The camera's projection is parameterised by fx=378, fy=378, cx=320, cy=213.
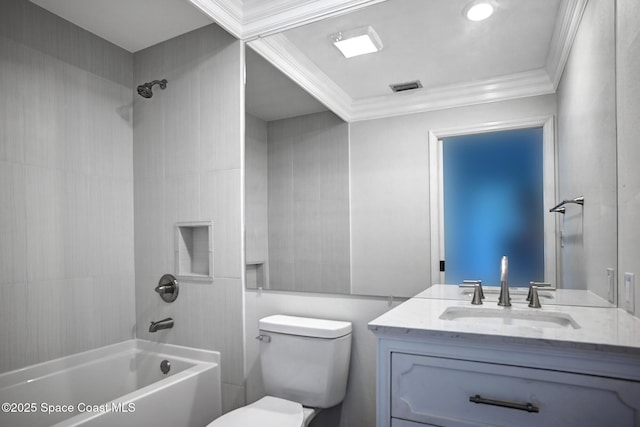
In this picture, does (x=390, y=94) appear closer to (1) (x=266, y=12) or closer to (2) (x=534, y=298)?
(1) (x=266, y=12)

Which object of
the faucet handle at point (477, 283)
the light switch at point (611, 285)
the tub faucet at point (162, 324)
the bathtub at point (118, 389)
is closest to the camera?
the light switch at point (611, 285)

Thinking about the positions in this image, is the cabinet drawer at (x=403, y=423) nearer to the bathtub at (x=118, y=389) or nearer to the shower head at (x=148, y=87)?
the bathtub at (x=118, y=389)

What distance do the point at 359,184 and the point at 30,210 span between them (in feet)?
5.46

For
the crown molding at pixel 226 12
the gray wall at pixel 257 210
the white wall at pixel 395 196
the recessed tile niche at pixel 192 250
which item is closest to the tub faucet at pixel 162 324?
the recessed tile niche at pixel 192 250

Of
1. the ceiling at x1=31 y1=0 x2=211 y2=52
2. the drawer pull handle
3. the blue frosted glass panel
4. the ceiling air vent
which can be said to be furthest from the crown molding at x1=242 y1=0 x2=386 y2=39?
the drawer pull handle

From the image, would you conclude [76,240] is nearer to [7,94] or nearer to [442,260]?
[7,94]

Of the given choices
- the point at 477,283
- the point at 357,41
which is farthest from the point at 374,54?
the point at 477,283

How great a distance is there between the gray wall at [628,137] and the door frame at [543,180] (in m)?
0.23

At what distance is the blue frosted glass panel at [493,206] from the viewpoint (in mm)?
1467

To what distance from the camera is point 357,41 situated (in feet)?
5.96

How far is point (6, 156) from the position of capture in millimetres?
1834

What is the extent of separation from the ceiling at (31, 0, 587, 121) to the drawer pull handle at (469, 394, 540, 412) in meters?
1.15

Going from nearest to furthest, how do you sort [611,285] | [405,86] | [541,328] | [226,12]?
1. [541,328]
2. [611,285]
3. [405,86]
4. [226,12]

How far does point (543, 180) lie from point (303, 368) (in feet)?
4.22
